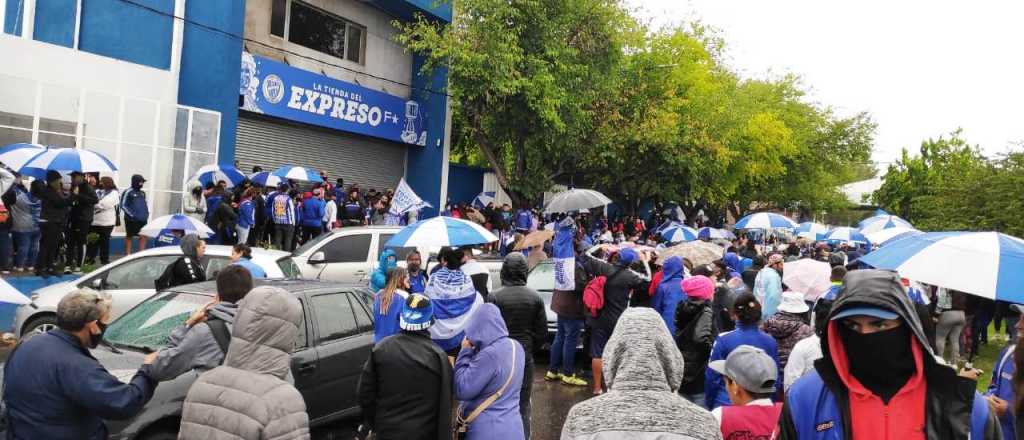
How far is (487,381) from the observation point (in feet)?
15.2

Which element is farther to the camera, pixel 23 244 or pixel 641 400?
pixel 23 244

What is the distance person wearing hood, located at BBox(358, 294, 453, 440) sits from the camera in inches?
170

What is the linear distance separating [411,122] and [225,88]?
303 inches

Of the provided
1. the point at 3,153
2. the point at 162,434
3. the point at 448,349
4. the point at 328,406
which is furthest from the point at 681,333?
the point at 3,153

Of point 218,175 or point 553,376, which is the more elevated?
point 218,175

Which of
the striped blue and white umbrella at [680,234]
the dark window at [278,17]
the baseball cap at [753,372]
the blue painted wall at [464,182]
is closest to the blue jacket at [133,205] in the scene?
the dark window at [278,17]

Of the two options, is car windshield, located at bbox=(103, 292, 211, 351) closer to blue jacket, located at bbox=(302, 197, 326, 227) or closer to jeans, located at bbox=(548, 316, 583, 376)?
jeans, located at bbox=(548, 316, 583, 376)

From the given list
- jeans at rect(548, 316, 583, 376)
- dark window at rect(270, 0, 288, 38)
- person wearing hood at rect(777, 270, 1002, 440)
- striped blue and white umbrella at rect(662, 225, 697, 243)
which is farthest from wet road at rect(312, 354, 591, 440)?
dark window at rect(270, 0, 288, 38)

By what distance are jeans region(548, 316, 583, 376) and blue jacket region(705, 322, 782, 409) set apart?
395 centimetres

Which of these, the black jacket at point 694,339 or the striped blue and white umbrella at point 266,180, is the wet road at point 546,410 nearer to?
the black jacket at point 694,339

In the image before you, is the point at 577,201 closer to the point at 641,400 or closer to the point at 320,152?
the point at 320,152

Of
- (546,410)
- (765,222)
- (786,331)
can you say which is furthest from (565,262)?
(765,222)

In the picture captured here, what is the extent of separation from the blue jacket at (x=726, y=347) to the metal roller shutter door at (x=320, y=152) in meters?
16.2

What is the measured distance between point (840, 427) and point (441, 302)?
3742mm
